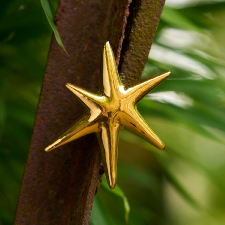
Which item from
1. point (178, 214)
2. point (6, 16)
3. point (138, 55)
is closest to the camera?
point (138, 55)

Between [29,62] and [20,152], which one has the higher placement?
[29,62]

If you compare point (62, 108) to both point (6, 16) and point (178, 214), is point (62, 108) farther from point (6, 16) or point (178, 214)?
point (178, 214)

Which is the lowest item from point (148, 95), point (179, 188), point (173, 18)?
point (179, 188)

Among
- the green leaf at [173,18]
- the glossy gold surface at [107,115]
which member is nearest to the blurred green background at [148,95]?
the green leaf at [173,18]

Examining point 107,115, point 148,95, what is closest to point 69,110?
point 107,115

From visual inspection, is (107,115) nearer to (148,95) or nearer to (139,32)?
(139,32)

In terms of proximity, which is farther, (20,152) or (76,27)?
(20,152)

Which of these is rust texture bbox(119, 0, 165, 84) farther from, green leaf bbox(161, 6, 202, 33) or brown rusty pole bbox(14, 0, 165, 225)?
green leaf bbox(161, 6, 202, 33)

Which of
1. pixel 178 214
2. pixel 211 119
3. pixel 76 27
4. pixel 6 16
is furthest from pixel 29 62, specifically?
pixel 178 214
